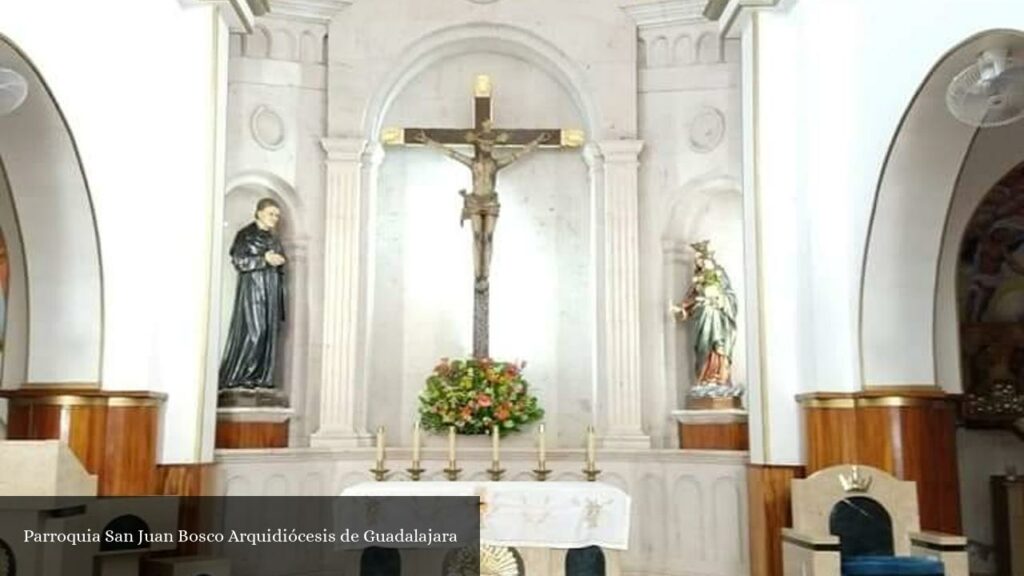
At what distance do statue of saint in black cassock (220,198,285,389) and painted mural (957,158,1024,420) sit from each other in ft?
18.9

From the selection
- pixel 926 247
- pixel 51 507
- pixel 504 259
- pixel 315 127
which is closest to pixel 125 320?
pixel 51 507

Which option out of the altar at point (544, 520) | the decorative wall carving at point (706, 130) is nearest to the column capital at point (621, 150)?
the decorative wall carving at point (706, 130)

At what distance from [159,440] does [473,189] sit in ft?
11.1

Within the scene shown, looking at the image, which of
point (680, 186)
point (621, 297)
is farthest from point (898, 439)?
point (680, 186)

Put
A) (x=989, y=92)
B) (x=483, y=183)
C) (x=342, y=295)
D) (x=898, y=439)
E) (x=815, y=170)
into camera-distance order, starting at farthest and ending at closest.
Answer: (x=483, y=183) → (x=342, y=295) → (x=815, y=170) → (x=898, y=439) → (x=989, y=92)

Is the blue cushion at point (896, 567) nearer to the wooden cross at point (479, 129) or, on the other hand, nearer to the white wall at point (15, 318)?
the wooden cross at point (479, 129)

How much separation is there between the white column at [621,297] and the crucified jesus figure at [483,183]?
739mm

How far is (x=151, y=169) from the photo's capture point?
296 inches

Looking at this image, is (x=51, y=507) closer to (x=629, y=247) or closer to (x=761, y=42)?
(x=629, y=247)

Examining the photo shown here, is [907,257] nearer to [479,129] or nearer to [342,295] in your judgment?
[479,129]

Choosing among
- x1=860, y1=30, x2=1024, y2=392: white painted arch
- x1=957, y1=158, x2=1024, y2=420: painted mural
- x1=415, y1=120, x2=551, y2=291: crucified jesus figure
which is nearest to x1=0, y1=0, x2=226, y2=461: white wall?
x1=415, y1=120, x2=551, y2=291: crucified jesus figure

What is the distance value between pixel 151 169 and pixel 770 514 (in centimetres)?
505

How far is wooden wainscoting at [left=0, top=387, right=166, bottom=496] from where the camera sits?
6983 mm

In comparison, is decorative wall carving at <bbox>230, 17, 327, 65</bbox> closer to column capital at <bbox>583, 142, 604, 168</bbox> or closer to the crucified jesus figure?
the crucified jesus figure
